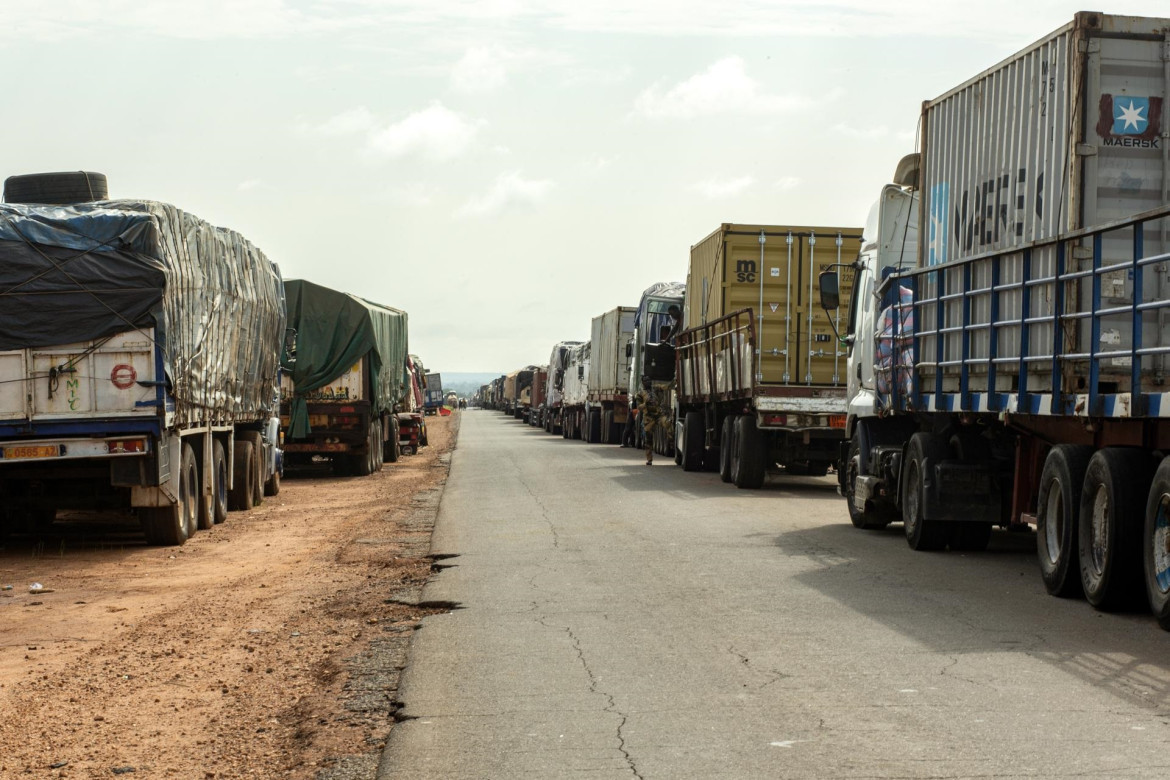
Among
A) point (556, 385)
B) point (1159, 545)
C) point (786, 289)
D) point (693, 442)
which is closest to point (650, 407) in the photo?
point (693, 442)

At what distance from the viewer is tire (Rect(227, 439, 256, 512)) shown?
18597mm

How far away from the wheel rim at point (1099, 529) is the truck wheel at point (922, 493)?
2962 millimetres

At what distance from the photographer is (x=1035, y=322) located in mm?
9844

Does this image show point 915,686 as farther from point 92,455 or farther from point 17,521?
point 17,521

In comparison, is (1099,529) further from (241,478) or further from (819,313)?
(819,313)

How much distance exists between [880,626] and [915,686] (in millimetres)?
1758

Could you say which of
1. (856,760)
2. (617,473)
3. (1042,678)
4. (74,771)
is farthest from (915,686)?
(617,473)

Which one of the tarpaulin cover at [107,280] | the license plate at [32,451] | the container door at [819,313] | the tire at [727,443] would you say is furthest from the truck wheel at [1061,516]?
the tire at [727,443]

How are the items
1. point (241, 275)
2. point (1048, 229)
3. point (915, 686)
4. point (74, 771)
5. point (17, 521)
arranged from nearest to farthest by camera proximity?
point (74, 771), point (915, 686), point (1048, 229), point (17, 521), point (241, 275)

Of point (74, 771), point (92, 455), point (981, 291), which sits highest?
point (981, 291)

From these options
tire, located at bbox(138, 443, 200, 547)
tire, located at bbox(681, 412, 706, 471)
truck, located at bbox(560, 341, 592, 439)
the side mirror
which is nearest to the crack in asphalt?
tire, located at bbox(138, 443, 200, 547)

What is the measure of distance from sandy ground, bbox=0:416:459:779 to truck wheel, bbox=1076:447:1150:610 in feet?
14.0

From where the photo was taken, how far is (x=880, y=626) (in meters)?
8.35

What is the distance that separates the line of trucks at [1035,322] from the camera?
8.62m
